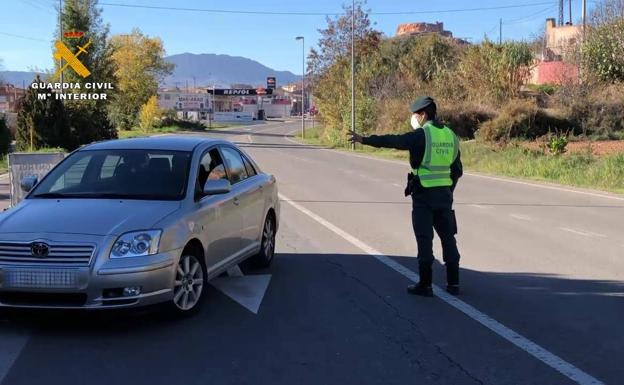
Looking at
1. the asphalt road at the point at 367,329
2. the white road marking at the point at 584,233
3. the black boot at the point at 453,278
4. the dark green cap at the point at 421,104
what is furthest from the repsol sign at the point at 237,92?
the black boot at the point at 453,278

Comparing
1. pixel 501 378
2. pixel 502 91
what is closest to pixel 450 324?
pixel 501 378

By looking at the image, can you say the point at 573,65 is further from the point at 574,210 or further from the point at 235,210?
the point at 235,210

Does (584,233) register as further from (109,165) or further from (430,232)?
(109,165)

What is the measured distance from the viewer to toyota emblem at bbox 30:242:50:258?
4.99 meters

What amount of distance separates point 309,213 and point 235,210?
19.2ft

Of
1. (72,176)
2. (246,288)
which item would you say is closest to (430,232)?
(246,288)

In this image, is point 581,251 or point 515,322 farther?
point 581,251

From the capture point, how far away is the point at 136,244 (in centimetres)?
517

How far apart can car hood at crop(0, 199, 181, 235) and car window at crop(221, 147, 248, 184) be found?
4.68 feet

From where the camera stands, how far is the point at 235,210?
6750 millimetres

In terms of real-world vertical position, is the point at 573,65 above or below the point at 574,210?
above

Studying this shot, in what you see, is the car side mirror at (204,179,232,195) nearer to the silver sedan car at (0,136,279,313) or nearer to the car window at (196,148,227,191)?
the silver sedan car at (0,136,279,313)

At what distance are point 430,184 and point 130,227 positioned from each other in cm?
278

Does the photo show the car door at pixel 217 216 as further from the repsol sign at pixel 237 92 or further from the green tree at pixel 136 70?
the repsol sign at pixel 237 92
